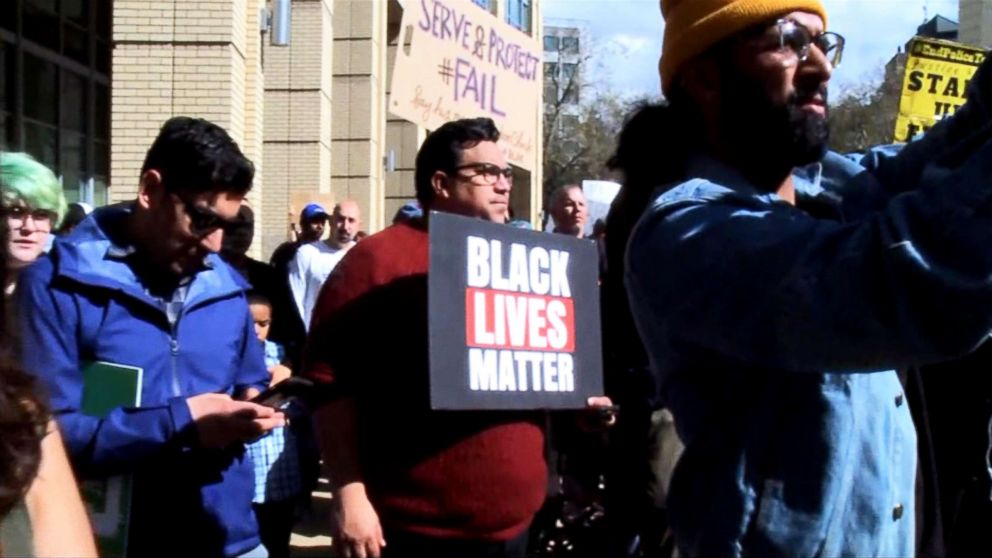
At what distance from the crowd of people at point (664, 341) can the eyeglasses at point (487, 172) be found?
1 cm

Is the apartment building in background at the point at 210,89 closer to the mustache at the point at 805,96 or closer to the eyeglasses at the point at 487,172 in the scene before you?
the eyeglasses at the point at 487,172

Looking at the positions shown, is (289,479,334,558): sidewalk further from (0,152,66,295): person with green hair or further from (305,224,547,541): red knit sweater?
(305,224,547,541): red knit sweater

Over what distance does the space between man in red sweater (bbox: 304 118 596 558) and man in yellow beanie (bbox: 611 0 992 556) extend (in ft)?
5.80

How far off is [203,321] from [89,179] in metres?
11.5

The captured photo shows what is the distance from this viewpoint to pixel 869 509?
1968 millimetres

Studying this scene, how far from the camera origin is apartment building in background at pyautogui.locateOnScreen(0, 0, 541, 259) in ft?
36.2

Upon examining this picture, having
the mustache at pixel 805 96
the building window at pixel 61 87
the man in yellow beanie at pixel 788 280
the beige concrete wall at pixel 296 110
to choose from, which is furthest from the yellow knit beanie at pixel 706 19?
the beige concrete wall at pixel 296 110

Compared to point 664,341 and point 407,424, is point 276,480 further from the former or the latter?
point 664,341

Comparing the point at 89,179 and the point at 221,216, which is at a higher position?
the point at 89,179

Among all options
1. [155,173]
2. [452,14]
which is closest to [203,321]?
[155,173]

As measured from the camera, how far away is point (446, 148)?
4.43m

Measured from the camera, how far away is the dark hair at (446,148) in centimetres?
443

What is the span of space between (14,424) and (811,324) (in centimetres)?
90

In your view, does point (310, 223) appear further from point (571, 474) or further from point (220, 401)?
point (220, 401)
